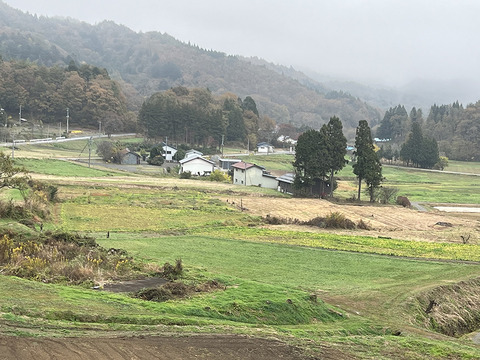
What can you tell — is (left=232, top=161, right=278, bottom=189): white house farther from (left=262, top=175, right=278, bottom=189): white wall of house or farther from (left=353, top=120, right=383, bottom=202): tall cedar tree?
(left=353, top=120, right=383, bottom=202): tall cedar tree

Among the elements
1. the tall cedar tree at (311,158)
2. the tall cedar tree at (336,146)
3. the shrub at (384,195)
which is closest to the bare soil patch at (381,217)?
the shrub at (384,195)

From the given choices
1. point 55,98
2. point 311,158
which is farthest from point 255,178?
point 55,98

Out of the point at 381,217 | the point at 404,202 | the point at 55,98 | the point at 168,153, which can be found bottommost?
the point at 381,217

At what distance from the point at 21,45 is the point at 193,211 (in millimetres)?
179973

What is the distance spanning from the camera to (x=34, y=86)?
98438mm

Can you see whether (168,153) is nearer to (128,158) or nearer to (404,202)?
(128,158)

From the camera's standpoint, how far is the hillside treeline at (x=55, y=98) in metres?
96.8

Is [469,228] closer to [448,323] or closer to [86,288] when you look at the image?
[448,323]

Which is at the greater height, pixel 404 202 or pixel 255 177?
pixel 255 177

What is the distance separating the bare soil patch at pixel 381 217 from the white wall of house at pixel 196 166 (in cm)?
2250

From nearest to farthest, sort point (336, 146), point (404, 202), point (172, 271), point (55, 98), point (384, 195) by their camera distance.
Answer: point (172, 271)
point (404, 202)
point (336, 146)
point (384, 195)
point (55, 98)

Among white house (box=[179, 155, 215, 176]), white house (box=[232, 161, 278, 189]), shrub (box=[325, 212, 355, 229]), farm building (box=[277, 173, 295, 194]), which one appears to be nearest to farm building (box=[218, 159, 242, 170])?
white house (box=[179, 155, 215, 176])

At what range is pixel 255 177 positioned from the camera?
60.8 metres

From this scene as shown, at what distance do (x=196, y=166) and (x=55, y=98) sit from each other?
44.5 meters
